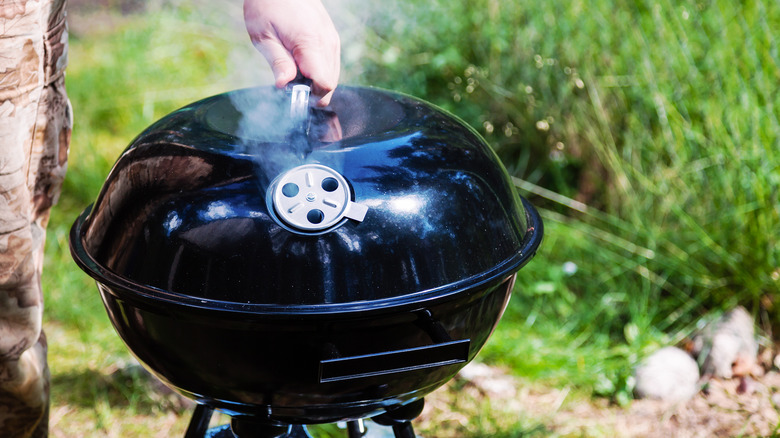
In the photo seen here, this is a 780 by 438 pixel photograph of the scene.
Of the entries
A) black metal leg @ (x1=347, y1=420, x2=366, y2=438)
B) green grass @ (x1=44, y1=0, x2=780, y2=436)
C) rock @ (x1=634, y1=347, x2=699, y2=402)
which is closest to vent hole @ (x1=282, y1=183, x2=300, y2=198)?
black metal leg @ (x1=347, y1=420, x2=366, y2=438)

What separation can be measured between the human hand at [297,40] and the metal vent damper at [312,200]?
0.23 m

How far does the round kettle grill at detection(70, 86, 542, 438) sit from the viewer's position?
3.77 feet

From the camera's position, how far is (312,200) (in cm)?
116

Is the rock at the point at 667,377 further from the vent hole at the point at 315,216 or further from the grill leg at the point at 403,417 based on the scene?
the vent hole at the point at 315,216

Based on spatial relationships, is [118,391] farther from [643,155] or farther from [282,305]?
[643,155]

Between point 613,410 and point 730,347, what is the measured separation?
49cm

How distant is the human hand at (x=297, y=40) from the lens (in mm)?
1337

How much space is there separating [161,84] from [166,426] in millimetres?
2860

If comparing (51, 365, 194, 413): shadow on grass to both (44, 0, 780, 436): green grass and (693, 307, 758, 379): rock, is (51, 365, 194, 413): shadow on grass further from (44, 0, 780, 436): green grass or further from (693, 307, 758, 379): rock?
(693, 307, 758, 379): rock

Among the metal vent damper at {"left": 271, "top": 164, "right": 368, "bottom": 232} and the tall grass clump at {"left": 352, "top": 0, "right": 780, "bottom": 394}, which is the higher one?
the metal vent damper at {"left": 271, "top": 164, "right": 368, "bottom": 232}

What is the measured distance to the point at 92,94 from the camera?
447 centimetres

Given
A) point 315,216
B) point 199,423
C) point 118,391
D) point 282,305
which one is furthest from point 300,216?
point 118,391

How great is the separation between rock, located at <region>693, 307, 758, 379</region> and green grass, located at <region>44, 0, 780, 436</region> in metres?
0.08

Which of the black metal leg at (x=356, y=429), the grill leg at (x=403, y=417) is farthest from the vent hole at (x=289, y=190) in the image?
the black metal leg at (x=356, y=429)
